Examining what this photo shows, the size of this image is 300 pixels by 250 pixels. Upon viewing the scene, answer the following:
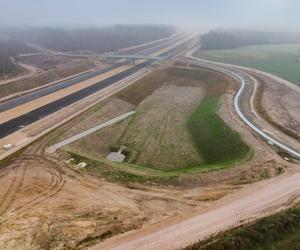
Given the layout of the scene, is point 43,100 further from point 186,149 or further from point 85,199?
point 85,199

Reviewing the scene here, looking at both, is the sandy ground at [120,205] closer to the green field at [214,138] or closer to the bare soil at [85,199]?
the bare soil at [85,199]

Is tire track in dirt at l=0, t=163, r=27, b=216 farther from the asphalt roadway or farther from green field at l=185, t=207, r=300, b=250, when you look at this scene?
green field at l=185, t=207, r=300, b=250

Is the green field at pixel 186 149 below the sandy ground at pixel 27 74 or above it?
above

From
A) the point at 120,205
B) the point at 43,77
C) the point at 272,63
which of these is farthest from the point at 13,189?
the point at 272,63

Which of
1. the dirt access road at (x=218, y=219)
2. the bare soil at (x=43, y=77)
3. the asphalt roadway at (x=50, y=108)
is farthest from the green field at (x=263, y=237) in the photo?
the bare soil at (x=43, y=77)

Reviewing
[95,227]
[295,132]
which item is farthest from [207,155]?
[95,227]
